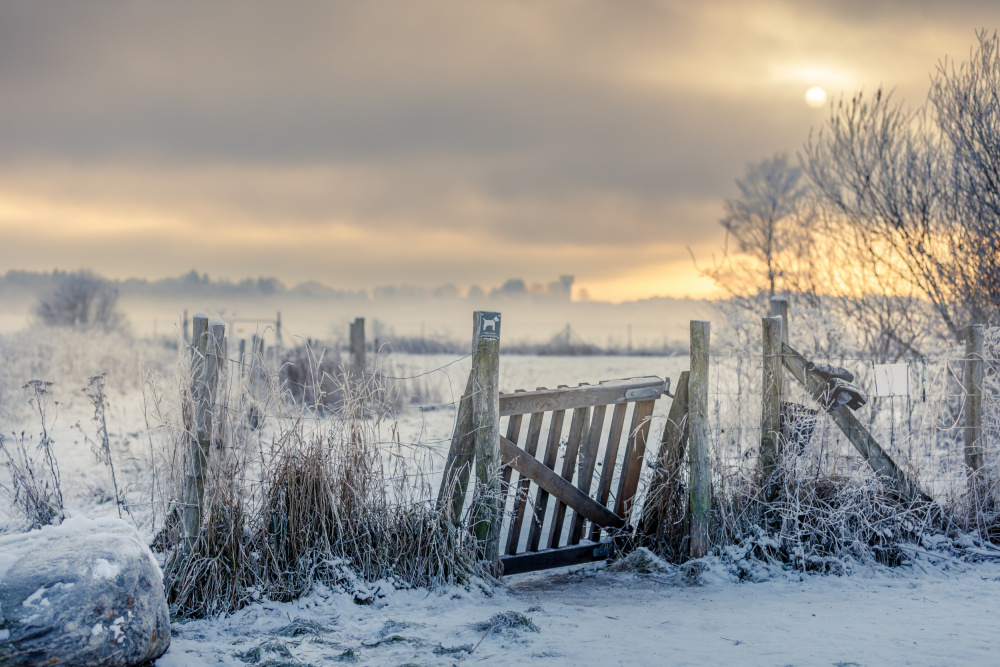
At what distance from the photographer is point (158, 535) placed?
515 cm

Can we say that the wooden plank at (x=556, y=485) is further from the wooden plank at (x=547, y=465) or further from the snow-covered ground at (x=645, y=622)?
the snow-covered ground at (x=645, y=622)

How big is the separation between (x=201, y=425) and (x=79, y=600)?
158 cm

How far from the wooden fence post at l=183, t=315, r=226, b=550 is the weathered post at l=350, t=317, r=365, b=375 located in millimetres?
9460

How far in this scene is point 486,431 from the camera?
5.48 m

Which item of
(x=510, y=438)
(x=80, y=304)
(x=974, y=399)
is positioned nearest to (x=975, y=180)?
(x=974, y=399)

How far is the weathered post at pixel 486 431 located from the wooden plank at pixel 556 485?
243 millimetres


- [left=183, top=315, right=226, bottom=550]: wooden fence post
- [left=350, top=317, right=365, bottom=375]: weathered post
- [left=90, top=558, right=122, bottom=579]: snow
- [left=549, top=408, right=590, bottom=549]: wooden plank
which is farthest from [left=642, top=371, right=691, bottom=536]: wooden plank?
[left=350, top=317, right=365, bottom=375]: weathered post

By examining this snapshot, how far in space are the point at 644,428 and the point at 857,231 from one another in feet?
22.1

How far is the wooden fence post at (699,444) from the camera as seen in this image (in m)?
5.95

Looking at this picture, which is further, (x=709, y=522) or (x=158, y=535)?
(x=709, y=522)

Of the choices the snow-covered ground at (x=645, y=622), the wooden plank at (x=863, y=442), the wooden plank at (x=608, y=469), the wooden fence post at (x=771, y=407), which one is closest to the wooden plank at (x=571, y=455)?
the wooden plank at (x=608, y=469)

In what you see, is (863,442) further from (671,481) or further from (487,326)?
(487,326)

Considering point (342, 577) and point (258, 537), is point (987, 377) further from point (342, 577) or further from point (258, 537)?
point (258, 537)

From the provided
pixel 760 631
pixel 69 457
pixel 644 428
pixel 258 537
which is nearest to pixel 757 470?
pixel 644 428
